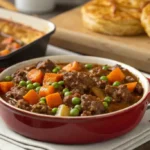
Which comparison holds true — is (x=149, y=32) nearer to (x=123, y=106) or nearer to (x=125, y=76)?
(x=125, y=76)

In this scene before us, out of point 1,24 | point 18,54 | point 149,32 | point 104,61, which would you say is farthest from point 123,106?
point 1,24

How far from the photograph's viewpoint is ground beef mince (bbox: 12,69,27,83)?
2653mm

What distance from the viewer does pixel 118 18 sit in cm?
345

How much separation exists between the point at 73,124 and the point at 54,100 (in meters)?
0.18

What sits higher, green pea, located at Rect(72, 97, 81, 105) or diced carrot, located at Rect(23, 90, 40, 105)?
green pea, located at Rect(72, 97, 81, 105)

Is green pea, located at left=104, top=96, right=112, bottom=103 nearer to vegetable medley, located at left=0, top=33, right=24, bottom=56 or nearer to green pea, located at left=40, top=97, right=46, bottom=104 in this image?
green pea, located at left=40, top=97, right=46, bottom=104

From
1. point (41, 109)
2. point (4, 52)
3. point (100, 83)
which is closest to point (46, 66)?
point (100, 83)

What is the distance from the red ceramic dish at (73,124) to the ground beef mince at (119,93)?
0.07 metres

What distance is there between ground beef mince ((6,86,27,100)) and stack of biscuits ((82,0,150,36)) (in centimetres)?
115

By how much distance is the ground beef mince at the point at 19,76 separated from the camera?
2653 millimetres

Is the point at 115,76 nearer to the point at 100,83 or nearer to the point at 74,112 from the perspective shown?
the point at 100,83

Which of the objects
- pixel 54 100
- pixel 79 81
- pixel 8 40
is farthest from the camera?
pixel 8 40

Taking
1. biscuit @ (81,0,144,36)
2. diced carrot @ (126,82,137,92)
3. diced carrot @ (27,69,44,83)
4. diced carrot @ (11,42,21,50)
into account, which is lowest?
diced carrot @ (11,42,21,50)

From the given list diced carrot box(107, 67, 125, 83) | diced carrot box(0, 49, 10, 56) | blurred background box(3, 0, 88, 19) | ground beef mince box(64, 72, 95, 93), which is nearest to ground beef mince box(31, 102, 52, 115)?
ground beef mince box(64, 72, 95, 93)
